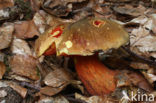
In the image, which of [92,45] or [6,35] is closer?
[92,45]

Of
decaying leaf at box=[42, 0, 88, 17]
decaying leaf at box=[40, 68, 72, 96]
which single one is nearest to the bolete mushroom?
decaying leaf at box=[40, 68, 72, 96]

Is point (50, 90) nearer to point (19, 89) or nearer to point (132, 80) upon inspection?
point (19, 89)

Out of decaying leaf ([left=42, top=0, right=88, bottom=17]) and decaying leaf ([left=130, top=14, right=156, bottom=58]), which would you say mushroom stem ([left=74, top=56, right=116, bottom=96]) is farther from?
decaying leaf ([left=42, top=0, right=88, bottom=17])

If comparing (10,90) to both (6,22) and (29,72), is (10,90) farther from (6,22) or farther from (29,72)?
(6,22)

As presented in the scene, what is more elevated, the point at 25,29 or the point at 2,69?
the point at 25,29

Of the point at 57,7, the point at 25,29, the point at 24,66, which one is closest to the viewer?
the point at 24,66

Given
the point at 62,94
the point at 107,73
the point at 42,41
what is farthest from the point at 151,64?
the point at 42,41

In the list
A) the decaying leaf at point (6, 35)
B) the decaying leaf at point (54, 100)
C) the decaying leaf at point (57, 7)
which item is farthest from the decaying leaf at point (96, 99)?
the decaying leaf at point (57, 7)

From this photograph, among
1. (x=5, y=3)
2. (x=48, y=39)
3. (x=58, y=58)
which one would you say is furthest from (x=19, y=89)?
(x=5, y=3)
